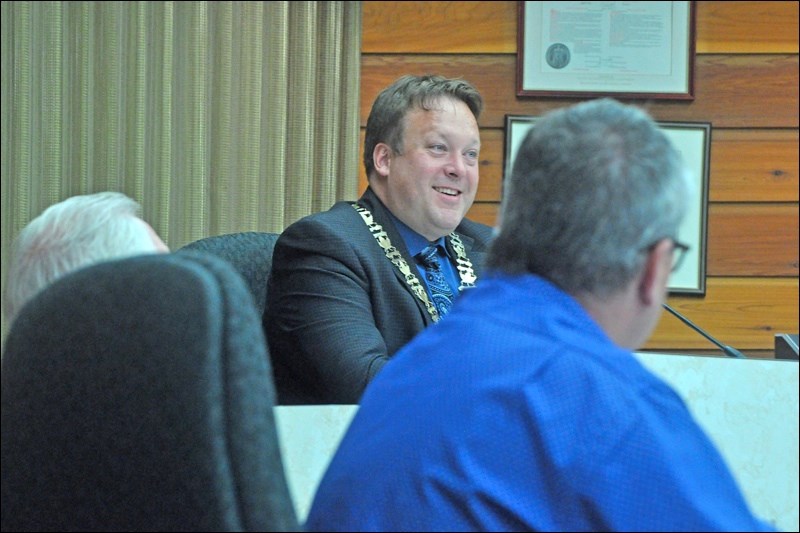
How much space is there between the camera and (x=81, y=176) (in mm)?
2861

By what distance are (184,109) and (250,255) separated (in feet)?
3.28

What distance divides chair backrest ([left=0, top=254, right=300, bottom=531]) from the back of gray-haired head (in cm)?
27

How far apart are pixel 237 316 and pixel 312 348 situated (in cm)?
110

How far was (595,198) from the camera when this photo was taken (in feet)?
2.91

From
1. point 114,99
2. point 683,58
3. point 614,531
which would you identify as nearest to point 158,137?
point 114,99

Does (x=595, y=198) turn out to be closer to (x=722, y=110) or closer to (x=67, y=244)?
(x=67, y=244)

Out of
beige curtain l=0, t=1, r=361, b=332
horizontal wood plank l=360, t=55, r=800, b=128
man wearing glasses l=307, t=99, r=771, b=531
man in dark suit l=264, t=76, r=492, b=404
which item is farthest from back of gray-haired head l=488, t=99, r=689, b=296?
horizontal wood plank l=360, t=55, r=800, b=128

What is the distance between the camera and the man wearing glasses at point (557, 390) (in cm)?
79

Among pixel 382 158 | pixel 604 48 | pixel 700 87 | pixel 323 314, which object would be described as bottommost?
pixel 323 314

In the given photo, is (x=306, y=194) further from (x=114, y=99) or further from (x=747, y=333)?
(x=747, y=333)

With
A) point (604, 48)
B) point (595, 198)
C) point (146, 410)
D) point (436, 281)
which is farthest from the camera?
point (604, 48)

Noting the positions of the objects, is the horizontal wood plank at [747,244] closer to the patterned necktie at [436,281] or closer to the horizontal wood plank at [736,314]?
the horizontal wood plank at [736,314]

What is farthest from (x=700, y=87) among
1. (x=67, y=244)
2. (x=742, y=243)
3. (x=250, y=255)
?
(x=67, y=244)

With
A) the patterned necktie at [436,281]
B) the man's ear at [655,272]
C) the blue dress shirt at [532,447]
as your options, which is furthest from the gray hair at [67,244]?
the patterned necktie at [436,281]
